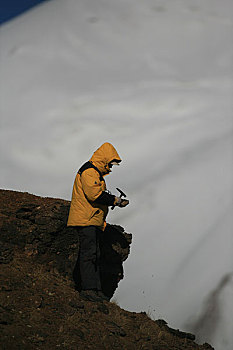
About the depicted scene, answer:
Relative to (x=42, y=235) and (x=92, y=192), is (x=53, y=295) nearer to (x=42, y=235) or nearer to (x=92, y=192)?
(x=42, y=235)

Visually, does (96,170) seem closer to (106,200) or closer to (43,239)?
(106,200)

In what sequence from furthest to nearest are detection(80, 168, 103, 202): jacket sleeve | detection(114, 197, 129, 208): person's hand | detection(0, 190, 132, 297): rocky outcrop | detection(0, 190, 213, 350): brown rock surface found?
detection(0, 190, 132, 297): rocky outcrop < detection(114, 197, 129, 208): person's hand < detection(80, 168, 103, 202): jacket sleeve < detection(0, 190, 213, 350): brown rock surface

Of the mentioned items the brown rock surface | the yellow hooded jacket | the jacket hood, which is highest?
the jacket hood

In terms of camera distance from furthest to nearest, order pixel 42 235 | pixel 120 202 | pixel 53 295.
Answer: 1. pixel 42 235
2. pixel 120 202
3. pixel 53 295

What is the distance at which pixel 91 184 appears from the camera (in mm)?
6332

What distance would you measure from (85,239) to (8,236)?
144 centimetres

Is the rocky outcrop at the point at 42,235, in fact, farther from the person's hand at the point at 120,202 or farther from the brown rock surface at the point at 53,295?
the person's hand at the point at 120,202

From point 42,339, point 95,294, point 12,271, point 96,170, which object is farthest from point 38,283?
point 96,170

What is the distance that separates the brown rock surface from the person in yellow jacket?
1.06 feet

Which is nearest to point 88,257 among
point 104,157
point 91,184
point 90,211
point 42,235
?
point 90,211

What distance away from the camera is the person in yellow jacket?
20.9ft

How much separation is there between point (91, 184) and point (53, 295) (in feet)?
5.46

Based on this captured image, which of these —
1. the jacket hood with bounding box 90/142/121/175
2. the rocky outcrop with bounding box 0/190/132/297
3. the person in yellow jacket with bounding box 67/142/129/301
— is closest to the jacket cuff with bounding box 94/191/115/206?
the person in yellow jacket with bounding box 67/142/129/301

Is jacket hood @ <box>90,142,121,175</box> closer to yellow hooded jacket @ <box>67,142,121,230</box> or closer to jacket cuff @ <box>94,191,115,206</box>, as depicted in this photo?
yellow hooded jacket @ <box>67,142,121,230</box>
